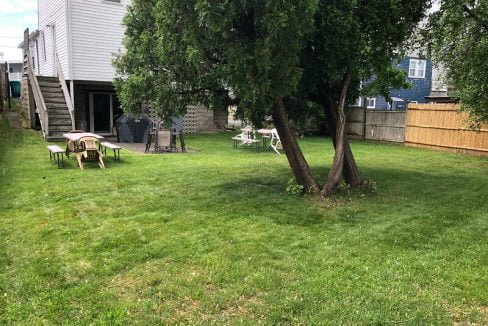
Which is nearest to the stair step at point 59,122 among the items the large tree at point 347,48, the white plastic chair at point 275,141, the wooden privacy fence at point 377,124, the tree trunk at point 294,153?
the white plastic chair at point 275,141

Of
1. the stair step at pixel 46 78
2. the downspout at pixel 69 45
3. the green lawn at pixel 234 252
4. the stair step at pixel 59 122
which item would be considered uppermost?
the downspout at pixel 69 45

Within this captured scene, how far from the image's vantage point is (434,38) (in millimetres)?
9141

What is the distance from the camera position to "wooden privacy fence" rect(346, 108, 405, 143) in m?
17.8

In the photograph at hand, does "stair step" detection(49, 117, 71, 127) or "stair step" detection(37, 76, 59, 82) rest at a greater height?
"stair step" detection(37, 76, 59, 82)

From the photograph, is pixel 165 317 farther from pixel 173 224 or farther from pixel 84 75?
pixel 84 75

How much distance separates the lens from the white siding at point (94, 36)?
16.1 m

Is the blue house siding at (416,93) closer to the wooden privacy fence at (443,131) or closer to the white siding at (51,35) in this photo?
the wooden privacy fence at (443,131)

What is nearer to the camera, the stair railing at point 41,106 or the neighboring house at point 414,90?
the stair railing at point 41,106

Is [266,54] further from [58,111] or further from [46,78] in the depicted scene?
[46,78]

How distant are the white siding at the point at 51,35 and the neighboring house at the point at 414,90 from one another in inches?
733

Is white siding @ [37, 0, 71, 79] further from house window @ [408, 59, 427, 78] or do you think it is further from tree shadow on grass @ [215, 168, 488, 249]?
house window @ [408, 59, 427, 78]

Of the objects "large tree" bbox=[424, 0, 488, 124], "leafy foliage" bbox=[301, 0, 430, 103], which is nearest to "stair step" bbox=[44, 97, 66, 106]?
"leafy foliage" bbox=[301, 0, 430, 103]

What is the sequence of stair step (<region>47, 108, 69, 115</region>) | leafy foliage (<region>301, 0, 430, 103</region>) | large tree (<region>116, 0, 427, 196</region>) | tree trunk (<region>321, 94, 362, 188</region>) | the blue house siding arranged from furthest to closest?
the blue house siding, stair step (<region>47, 108, 69, 115</region>), tree trunk (<region>321, 94, 362, 188</region>), leafy foliage (<region>301, 0, 430, 103</region>), large tree (<region>116, 0, 427, 196</region>)

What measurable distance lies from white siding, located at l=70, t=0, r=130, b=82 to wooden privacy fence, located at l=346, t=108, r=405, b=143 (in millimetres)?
10581
